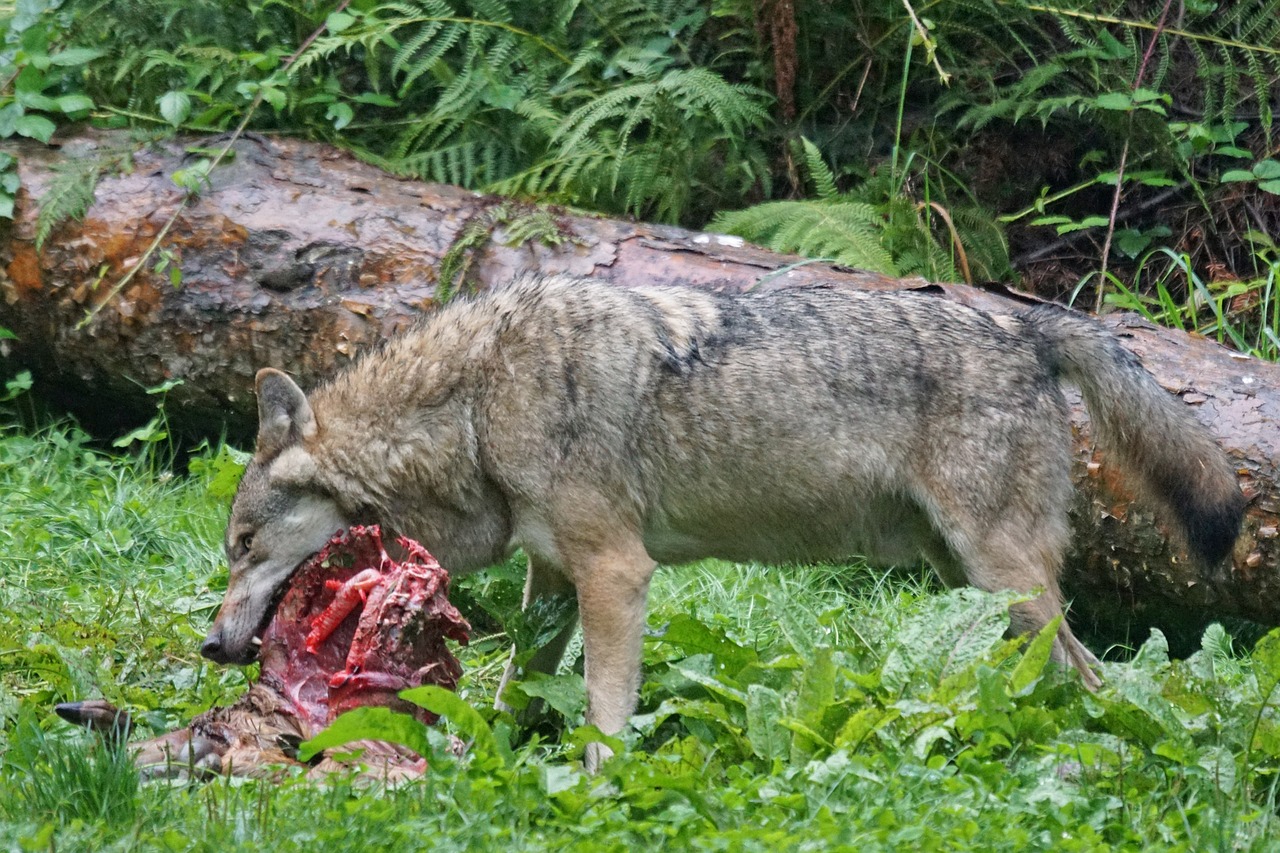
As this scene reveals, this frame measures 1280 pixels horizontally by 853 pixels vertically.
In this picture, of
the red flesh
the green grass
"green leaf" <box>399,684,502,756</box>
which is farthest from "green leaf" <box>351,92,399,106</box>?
"green leaf" <box>399,684,502,756</box>

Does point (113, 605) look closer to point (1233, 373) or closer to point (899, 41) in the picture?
point (1233, 373)

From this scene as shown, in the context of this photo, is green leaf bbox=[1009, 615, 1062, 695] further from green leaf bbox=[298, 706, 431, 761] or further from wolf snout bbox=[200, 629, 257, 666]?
wolf snout bbox=[200, 629, 257, 666]

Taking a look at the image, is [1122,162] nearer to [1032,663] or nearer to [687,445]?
[687,445]

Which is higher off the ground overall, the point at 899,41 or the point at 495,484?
the point at 899,41

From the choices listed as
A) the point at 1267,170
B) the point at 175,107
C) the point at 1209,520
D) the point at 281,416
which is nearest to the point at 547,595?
the point at 281,416

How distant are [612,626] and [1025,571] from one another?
1614 mm

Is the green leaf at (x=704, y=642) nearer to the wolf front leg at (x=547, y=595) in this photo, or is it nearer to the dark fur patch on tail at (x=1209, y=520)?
the wolf front leg at (x=547, y=595)

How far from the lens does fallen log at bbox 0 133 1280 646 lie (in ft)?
21.0

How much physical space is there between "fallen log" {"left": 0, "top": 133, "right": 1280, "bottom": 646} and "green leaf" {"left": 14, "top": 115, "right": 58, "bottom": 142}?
0.17m

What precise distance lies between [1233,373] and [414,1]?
5.21m

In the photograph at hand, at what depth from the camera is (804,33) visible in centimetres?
873

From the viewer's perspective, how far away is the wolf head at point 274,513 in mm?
5094

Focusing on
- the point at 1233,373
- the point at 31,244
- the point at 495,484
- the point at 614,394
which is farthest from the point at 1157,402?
the point at 31,244

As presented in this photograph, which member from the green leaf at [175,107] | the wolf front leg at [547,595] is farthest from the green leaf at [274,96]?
the wolf front leg at [547,595]
